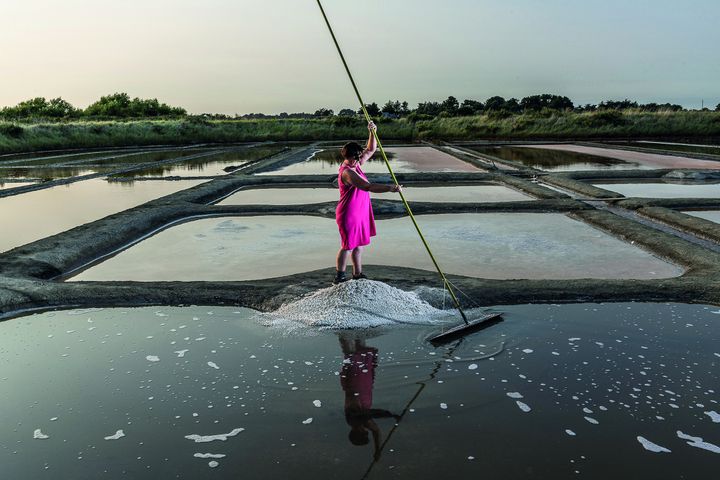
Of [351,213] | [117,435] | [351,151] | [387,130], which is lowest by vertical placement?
[117,435]

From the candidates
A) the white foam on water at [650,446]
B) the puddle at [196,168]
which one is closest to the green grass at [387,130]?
the puddle at [196,168]

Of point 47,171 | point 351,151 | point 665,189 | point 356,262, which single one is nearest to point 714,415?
point 356,262

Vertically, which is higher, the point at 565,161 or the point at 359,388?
the point at 565,161

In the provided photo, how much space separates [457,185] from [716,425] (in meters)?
10.1

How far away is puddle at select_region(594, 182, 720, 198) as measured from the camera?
35.5 feet

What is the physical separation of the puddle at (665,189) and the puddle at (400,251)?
347 centimetres

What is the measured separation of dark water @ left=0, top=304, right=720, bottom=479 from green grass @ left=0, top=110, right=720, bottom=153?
2598 cm

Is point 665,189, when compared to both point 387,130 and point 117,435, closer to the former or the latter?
point 117,435

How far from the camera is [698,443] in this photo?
2.65m

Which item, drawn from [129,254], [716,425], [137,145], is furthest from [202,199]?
[137,145]

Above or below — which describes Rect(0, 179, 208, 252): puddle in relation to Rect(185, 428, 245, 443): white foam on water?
above

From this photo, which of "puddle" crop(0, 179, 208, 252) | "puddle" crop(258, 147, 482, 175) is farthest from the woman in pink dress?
"puddle" crop(258, 147, 482, 175)

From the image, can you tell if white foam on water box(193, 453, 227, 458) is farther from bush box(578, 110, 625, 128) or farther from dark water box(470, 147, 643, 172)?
bush box(578, 110, 625, 128)

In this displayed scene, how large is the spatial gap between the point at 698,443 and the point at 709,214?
7168mm
